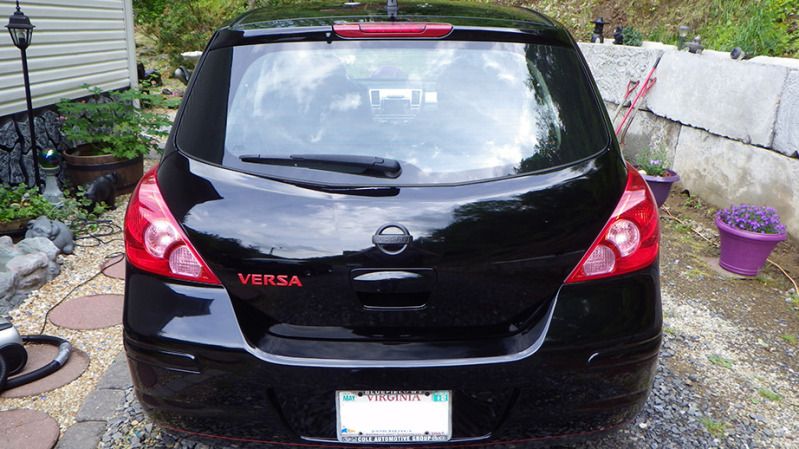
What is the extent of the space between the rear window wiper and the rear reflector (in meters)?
0.43

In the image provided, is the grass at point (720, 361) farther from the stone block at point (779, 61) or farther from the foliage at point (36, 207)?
the foliage at point (36, 207)

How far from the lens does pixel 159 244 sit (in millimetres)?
1744

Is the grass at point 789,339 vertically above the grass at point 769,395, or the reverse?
the grass at point 769,395

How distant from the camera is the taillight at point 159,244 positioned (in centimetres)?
171

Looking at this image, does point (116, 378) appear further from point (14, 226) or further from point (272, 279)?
point (14, 226)

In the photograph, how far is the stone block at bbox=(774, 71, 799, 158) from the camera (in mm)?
4266

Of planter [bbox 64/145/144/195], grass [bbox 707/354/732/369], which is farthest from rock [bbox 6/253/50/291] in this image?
grass [bbox 707/354/732/369]

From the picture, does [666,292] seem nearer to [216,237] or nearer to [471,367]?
[471,367]

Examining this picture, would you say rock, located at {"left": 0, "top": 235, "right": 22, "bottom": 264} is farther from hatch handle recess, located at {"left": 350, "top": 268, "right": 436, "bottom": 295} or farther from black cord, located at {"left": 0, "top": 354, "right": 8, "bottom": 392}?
hatch handle recess, located at {"left": 350, "top": 268, "right": 436, "bottom": 295}

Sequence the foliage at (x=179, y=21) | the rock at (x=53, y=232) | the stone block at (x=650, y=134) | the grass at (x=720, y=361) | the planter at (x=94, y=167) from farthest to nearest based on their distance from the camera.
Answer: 1. the foliage at (x=179, y=21)
2. the stone block at (x=650, y=134)
3. the planter at (x=94, y=167)
4. the rock at (x=53, y=232)
5. the grass at (x=720, y=361)

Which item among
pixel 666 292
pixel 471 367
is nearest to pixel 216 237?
pixel 471 367

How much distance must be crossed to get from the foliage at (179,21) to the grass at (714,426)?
13253 millimetres

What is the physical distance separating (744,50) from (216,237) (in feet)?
17.7

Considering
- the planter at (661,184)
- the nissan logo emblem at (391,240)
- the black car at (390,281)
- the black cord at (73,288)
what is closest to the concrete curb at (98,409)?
the black cord at (73,288)
